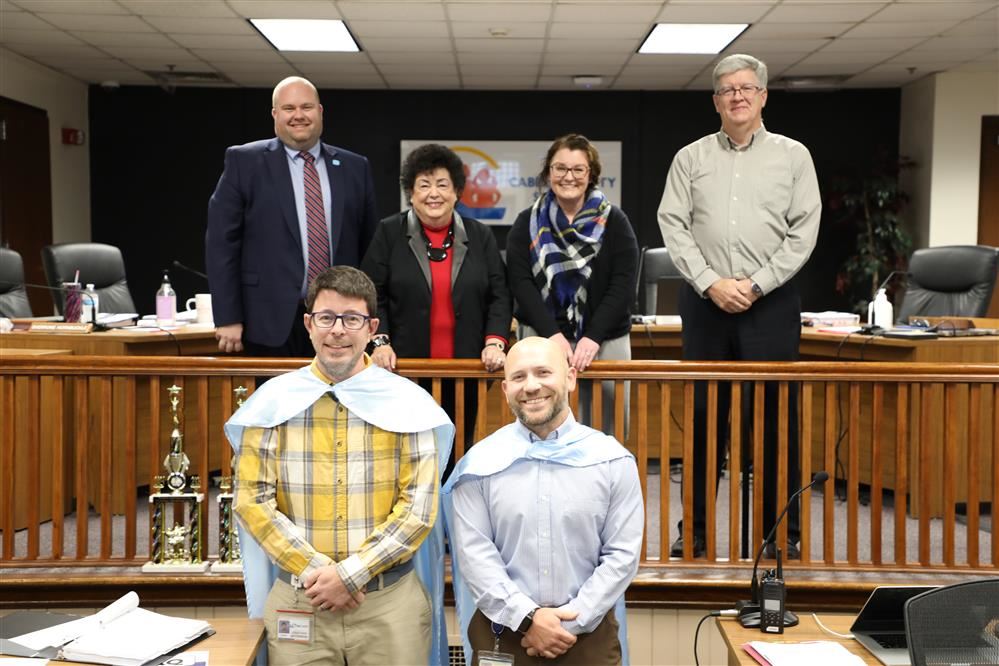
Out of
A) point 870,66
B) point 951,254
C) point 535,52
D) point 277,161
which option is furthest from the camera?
point 870,66

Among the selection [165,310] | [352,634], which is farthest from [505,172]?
[352,634]

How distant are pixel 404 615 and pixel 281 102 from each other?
189 centimetres

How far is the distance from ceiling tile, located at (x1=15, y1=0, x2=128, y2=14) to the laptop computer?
20.1 feet

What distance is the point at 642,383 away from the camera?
11.2 feet

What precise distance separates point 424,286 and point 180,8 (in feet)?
14.4

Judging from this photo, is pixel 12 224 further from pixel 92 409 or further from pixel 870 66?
pixel 870 66

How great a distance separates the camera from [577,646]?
8.14 ft

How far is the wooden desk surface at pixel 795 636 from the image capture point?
7.97 feet

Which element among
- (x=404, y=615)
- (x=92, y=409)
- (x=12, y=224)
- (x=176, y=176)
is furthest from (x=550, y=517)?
(x=176, y=176)

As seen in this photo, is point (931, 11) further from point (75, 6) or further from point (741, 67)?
point (75, 6)

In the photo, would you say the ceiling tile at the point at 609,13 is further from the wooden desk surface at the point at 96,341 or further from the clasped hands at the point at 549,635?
the clasped hands at the point at 549,635

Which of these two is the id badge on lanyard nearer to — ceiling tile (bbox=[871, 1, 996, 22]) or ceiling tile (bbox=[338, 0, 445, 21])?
ceiling tile (bbox=[338, 0, 445, 21])

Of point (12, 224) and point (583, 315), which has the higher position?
point (12, 224)

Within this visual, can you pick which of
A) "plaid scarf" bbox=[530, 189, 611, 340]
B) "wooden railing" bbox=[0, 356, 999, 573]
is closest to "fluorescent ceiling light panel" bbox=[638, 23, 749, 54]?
"plaid scarf" bbox=[530, 189, 611, 340]
